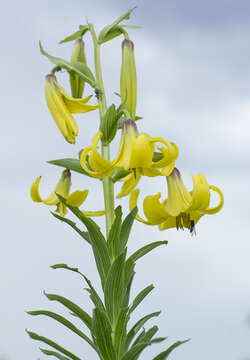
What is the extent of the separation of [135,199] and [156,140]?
0.38 metres

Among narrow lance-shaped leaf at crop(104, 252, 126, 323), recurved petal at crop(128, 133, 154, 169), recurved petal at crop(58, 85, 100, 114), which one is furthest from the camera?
recurved petal at crop(58, 85, 100, 114)

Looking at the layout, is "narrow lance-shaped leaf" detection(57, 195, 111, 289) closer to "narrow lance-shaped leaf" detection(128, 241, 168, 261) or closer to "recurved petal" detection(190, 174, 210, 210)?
"narrow lance-shaped leaf" detection(128, 241, 168, 261)

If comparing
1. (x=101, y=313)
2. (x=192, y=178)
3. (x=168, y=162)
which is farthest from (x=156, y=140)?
(x=101, y=313)

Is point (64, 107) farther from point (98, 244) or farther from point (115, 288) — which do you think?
point (115, 288)

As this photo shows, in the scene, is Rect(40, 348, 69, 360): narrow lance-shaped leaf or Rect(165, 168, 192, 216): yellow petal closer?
Rect(40, 348, 69, 360): narrow lance-shaped leaf

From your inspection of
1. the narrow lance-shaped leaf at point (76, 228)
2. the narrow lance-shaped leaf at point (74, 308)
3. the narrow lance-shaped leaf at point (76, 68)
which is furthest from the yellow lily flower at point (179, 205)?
the narrow lance-shaped leaf at point (76, 68)

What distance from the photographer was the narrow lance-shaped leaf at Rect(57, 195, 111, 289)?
213 centimetres

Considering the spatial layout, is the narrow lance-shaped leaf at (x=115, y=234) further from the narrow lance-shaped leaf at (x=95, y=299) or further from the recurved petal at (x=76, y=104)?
the recurved petal at (x=76, y=104)

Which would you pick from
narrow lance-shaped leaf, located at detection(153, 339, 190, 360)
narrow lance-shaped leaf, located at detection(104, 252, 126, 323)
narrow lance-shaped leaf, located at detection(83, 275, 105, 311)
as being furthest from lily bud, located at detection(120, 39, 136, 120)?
narrow lance-shaped leaf, located at detection(153, 339, 190, 360)

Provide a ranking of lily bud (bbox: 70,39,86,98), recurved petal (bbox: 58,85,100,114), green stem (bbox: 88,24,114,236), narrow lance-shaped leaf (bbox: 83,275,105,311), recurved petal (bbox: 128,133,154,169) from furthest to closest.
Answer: lily bud (bbox: 70,39,86,98)
recurved petal (bbox: 58,85,100,114)
green stem (bbox: 88,24,114,236)
narrow lance-shaped leaf (bbox: 83,275,105,311)
recurved petal (bbox: 128,133,154,169)

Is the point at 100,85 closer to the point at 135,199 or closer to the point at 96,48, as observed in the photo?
the point at 96,48

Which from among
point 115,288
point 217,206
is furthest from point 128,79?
point 115,288

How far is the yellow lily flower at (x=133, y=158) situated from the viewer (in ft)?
6.51

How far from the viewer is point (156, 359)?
2.21 meters
